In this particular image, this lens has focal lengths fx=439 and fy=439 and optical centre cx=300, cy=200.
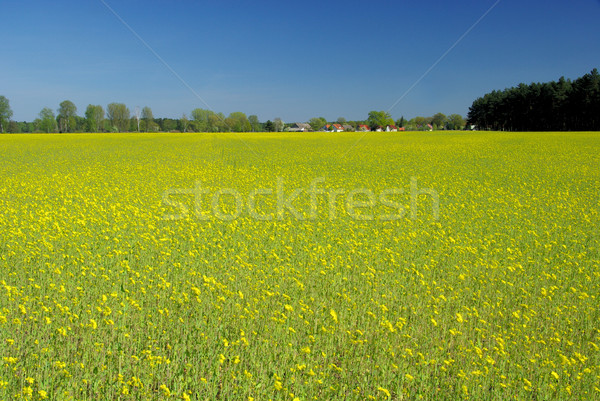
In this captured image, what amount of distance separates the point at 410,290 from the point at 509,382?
252 cm

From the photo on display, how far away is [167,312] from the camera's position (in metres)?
5.48

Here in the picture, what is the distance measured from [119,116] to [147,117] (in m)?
8.17

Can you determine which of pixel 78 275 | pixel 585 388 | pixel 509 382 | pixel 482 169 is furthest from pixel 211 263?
pixel 482 169

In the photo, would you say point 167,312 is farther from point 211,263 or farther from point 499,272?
point 499,272

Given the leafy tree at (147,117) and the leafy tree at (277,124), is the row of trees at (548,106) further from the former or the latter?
the leafy tree at (147,117)

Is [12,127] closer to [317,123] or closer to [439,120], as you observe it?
[317,123]

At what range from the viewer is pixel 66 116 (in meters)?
110

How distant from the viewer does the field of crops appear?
4480 millimetres

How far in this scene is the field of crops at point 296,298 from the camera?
4480 mm

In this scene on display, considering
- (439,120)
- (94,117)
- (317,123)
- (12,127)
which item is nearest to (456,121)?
(439,120)

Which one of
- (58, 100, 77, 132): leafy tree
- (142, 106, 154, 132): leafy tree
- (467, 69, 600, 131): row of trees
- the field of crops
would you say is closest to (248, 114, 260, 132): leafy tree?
(142, 106, 154, 132): leafy tree

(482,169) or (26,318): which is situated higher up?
(482,169)

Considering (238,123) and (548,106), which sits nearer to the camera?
(548,106)

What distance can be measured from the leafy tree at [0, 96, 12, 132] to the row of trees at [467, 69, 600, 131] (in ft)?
359
